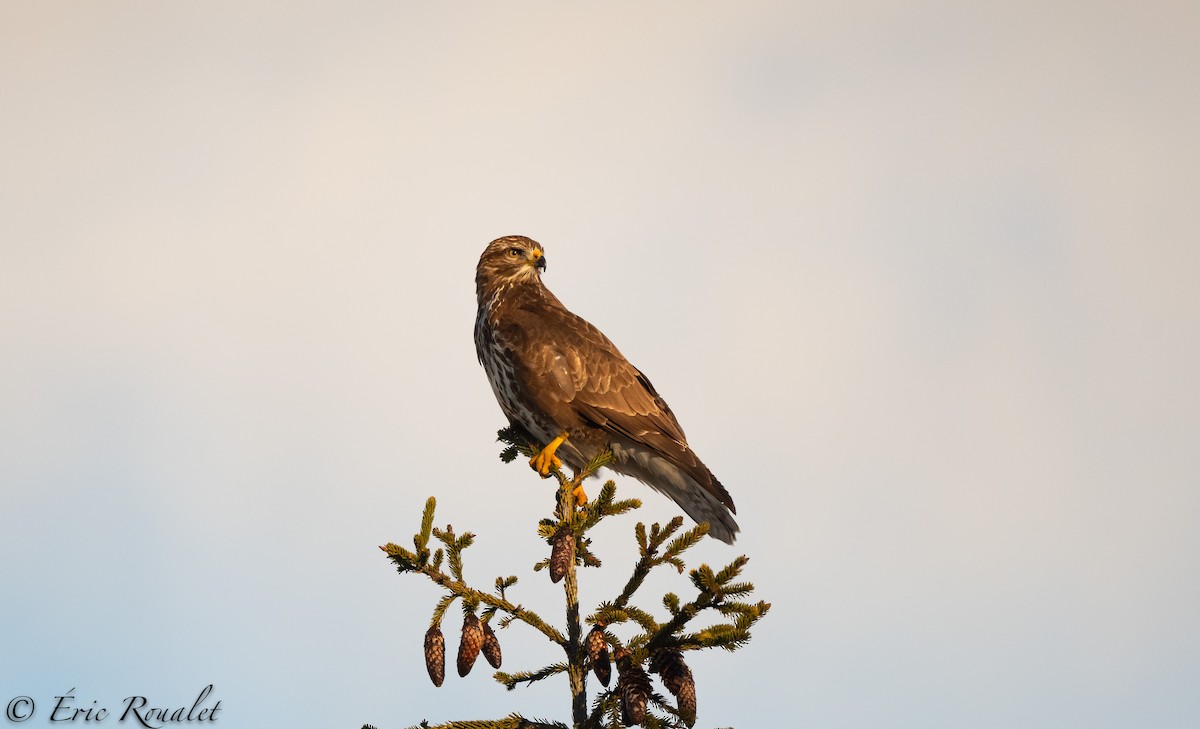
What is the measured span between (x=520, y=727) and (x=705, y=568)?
3.99ft

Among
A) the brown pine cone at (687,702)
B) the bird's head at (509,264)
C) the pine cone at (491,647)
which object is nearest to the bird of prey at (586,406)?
the bird's head at (509,264)

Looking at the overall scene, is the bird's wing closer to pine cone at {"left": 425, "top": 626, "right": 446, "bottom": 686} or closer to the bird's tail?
the bird's tail

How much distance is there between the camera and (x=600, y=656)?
5.44m

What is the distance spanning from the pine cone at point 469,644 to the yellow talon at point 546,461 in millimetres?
3009

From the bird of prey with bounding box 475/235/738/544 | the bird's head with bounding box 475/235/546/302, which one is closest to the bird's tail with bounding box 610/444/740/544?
the bird of prey with bounding box 475/235/738/544

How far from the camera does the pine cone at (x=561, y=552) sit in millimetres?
5902

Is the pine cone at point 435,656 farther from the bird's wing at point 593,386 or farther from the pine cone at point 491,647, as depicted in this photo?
the bird's wing at point 593,386

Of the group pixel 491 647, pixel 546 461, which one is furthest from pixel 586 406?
pixel 491 647

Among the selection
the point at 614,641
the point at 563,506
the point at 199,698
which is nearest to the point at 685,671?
the point at 614,641

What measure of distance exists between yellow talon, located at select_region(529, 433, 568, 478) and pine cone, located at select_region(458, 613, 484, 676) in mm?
3009

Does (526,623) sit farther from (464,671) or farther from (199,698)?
(199,698)

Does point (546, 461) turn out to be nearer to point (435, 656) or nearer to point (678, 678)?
point (435, 656)

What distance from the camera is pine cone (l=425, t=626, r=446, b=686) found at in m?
5.65

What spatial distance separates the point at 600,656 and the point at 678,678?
1.28 feet
